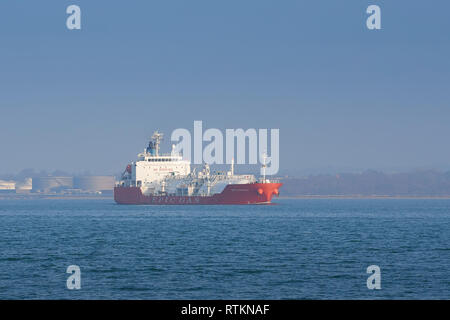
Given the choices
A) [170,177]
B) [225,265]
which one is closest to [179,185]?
[170,177]

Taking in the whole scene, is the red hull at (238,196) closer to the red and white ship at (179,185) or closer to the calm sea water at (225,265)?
the red and white ship at (179,185)

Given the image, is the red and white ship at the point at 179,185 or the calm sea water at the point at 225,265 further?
the red and white ship at the point at 179,185

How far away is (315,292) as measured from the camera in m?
23.9

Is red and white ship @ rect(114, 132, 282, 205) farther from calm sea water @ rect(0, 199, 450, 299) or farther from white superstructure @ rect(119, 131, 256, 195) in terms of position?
calm sea water @ rect(0, 199, 450, 299)

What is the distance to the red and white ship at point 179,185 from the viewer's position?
117 meters


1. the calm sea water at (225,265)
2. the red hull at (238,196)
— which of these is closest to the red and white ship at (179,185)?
the red hull at (238,196)

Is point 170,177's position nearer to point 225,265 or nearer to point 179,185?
point 179,185

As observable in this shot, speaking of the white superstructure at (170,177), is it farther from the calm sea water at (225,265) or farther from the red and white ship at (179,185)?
the calm sea water at (225,265)

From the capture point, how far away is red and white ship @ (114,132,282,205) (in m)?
117

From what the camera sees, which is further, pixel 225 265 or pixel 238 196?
pixel 238 196

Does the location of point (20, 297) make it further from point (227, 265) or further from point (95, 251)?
point (95, 251)

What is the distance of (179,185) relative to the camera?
417 feet

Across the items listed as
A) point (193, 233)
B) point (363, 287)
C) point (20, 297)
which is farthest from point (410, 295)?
point (193, 233)

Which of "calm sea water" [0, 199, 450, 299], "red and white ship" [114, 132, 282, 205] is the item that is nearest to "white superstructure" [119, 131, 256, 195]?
"red and white ship" [114, 132, 282, 205]
